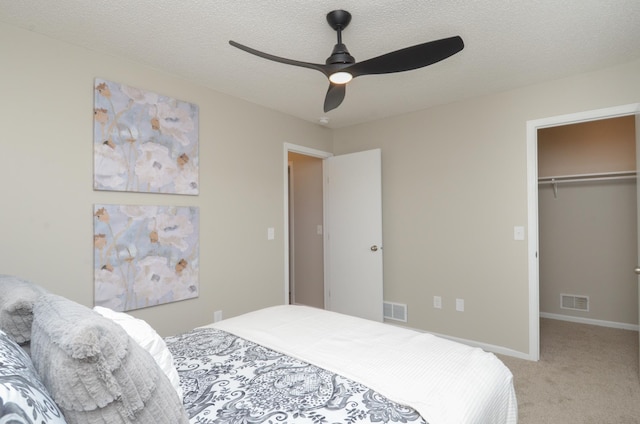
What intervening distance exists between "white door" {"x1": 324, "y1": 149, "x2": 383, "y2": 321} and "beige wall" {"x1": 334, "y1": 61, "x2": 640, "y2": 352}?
0.18 metres

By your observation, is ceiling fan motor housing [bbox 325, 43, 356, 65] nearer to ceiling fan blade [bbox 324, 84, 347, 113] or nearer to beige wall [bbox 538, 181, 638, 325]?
ceiling fan blade [bbox 324, 84, 347, 113]

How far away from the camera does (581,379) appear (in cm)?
261

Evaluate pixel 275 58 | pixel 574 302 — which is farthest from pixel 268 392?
pixel 574 302

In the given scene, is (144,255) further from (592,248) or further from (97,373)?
(592,248)

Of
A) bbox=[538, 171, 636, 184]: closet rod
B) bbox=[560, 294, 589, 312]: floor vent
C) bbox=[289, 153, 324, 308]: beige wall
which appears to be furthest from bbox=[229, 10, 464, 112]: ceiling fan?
bbox=[560, 294, 589, 312]: floor vent

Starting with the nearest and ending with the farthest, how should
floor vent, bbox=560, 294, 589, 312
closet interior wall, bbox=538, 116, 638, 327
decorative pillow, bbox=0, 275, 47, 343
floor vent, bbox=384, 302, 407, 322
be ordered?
decorative pillow, bbox=0, 275, 47, 343 → closet interior wall, bbox=538, 116, 638, 327 → floor vent, bbox=384, 302, 407, 322 → floor vent, bbox=560, 294, 589, 312

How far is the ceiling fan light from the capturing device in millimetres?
1911

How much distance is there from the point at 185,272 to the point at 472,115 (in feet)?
10.1

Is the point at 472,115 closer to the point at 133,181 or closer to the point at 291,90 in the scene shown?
the point at 291,90

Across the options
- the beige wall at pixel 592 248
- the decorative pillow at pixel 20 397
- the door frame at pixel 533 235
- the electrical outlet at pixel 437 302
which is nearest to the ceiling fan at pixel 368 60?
the decorative pillow at pixel 20 397

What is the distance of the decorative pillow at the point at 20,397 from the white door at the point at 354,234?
3.46 meters

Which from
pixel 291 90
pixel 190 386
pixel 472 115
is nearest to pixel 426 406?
pixel 190 386

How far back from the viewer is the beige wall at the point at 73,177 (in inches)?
81.0

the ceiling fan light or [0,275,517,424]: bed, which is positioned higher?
the ceiling fan light
